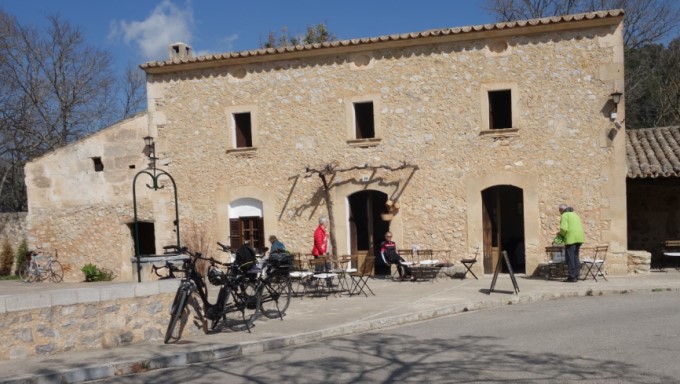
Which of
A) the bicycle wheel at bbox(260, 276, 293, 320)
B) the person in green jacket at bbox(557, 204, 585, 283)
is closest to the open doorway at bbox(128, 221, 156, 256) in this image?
the bicycle wheel at bbox(260, 276, 293, 320)

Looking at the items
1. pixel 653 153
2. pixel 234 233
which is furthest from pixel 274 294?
pixel 653 153

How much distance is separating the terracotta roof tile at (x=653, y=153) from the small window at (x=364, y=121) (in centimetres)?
581

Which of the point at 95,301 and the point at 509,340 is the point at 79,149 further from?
the point at 509,340

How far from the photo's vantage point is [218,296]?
29.1ft

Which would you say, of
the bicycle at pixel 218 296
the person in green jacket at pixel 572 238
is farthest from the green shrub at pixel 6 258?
the person in green jacket at pixel 572 238

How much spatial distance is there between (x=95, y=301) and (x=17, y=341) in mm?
932

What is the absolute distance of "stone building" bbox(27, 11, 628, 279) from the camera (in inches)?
541

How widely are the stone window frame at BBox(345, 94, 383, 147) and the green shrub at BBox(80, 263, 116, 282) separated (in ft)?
24.6

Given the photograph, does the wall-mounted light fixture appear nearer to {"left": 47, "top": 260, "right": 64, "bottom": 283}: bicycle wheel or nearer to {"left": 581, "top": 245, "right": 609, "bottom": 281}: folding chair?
{"left": 581, "top": 245, "right": 609, "bottom": 281}: folding chair

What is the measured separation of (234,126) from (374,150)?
3.71 metres

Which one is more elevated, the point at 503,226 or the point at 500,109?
the point at 500,109

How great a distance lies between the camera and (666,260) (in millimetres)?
15805

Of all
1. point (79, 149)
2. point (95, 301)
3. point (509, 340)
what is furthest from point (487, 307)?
point (79, 149)

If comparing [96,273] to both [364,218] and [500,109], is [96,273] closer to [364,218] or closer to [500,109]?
[364,218]
